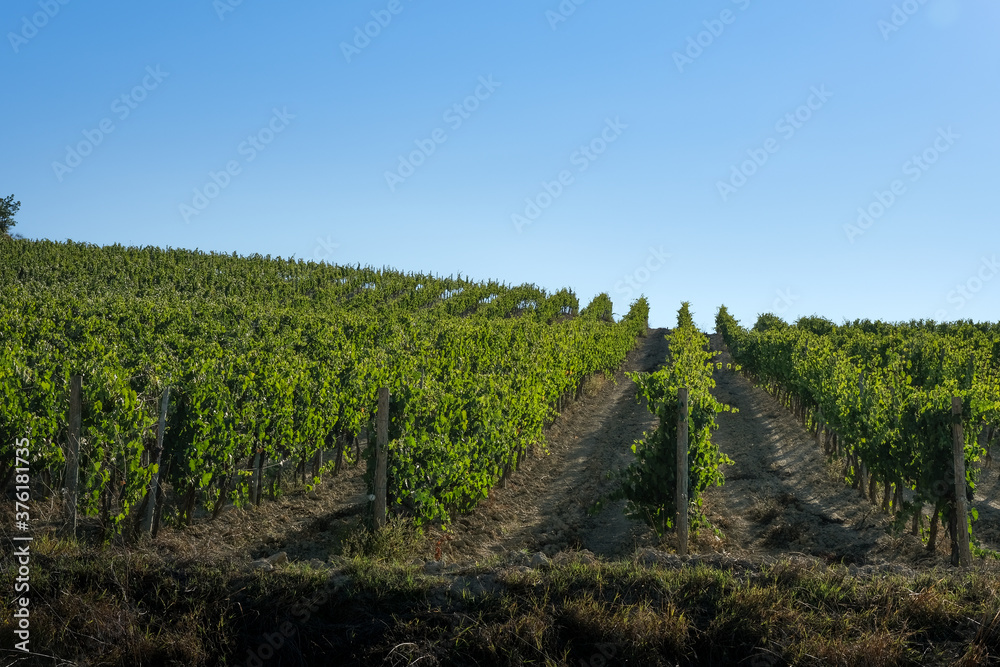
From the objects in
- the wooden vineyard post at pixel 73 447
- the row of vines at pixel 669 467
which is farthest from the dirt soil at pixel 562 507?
the wooden vineyard post at pixel 73 447

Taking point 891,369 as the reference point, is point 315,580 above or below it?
below

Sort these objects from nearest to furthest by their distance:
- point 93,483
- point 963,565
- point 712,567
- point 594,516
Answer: point 712,567, point 93,483, point 963,565, point 594,516

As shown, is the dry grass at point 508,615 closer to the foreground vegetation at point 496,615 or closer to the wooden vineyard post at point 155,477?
the foreground vegetation at point 496,615

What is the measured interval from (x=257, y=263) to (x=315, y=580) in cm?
4435

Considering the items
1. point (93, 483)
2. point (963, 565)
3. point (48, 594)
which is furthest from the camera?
point (963, 565)

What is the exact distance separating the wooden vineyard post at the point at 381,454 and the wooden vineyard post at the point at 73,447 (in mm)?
3242

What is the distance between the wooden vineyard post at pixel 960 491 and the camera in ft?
26.4

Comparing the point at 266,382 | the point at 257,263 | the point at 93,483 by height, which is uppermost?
the point at 257,263

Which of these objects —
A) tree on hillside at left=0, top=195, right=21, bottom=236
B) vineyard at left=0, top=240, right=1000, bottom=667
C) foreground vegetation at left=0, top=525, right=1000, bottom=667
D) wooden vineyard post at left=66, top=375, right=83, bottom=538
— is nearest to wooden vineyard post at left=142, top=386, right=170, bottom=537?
vineyard at left=0, top=240, right=1000, bottom=667

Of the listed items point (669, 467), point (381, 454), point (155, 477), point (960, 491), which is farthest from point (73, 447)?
point (960, 491)

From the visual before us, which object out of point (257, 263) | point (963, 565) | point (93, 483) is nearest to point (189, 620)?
point (93, 483)

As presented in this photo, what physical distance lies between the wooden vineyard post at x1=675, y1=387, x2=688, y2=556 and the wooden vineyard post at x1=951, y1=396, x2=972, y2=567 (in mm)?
3259

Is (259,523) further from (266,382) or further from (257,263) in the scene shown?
(257,263)

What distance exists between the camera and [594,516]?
10531 mm
